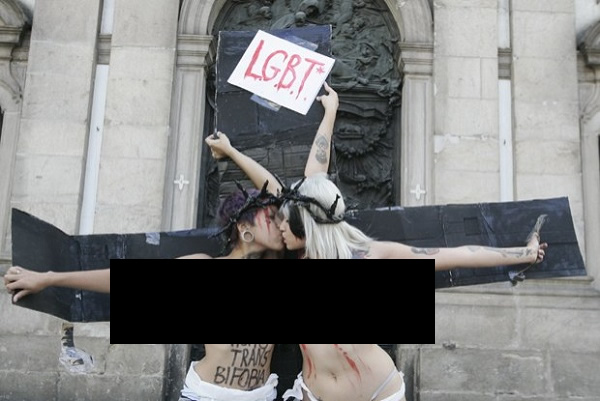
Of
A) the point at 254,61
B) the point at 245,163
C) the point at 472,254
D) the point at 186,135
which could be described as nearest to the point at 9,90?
the point at 186,135

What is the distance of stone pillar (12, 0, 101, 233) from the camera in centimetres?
902

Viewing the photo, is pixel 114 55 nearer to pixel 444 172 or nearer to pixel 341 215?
pixel 444 172

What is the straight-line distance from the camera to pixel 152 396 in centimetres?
822

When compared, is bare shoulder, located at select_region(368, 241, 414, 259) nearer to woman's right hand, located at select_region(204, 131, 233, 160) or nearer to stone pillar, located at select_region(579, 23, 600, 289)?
woman's right hand, located at select_region(204, 131, 233, 160)

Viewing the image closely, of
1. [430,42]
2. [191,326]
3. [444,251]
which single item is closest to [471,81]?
[430,42]

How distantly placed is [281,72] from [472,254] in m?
2.01

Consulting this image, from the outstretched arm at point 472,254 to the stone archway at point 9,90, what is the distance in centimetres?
656

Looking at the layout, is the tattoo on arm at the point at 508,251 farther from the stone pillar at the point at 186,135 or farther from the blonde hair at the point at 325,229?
the stone pillar at the point at 186,135

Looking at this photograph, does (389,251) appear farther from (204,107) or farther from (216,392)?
(204,107)

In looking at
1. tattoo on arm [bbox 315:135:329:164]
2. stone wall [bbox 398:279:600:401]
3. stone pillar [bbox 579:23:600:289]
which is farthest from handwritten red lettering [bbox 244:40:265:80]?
stone pillar [bbox 579:23:600:289]

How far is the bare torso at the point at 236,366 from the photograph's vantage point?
16.5 feet

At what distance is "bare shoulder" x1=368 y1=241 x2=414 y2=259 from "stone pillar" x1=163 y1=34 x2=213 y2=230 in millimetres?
4502

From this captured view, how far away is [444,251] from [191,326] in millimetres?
1713

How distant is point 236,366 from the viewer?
5.05 meters
